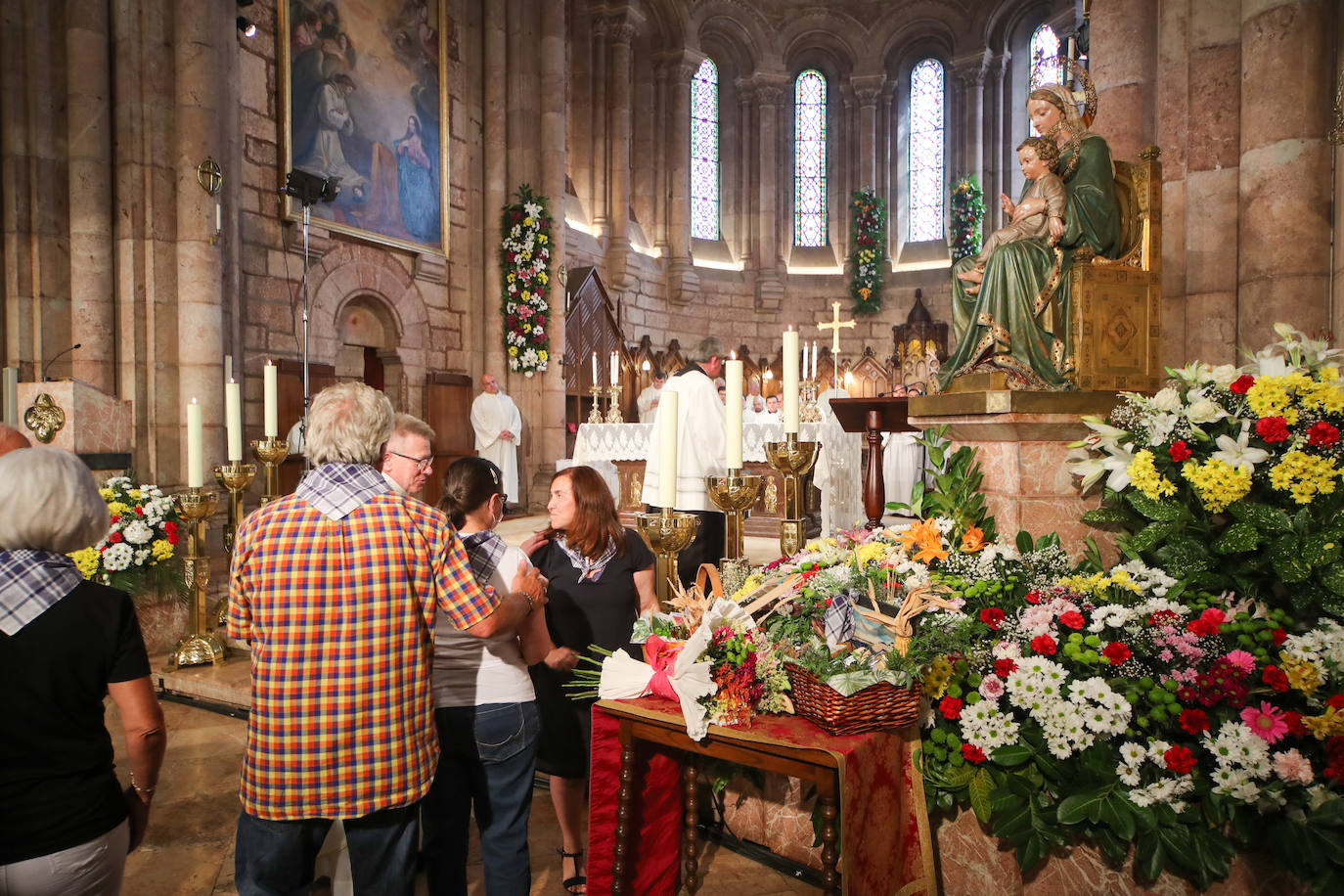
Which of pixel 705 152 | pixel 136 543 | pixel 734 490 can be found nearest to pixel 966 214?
pixel 705 152

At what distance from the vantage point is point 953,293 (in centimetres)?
377

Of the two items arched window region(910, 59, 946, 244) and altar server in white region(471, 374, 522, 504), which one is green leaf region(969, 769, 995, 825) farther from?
arched window region(910, 59, 946, 244)

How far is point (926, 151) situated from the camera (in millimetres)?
17281

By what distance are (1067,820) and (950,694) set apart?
42 centimetres

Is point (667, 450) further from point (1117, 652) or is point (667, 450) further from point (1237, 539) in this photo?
point (1237, 539)

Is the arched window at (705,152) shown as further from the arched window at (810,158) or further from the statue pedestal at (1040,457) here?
the statue pedestal at (1040,457)

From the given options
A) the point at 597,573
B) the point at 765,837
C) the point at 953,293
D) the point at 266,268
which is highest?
the point at 266,268

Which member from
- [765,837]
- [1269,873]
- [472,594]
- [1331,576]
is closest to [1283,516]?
[1331,576]

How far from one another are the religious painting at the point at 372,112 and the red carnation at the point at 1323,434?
8664mm

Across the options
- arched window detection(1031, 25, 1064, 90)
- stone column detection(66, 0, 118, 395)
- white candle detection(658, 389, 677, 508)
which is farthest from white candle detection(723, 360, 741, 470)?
arched window detection(1031, 25, 1064, 90)

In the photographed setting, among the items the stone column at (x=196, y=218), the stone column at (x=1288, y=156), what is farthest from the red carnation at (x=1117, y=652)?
the stone column at (x=196, y=218)

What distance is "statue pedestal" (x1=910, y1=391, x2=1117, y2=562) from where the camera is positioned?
10.4 ft

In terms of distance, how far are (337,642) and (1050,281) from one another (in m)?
2.90

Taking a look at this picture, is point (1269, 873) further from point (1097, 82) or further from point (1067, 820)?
point (1097, 82)
